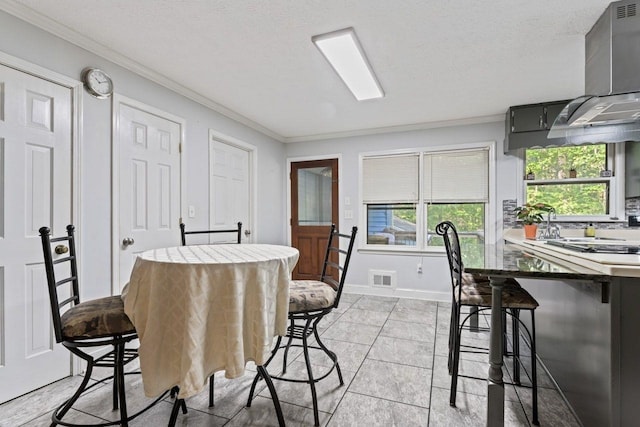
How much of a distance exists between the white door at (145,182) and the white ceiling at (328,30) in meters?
0.42

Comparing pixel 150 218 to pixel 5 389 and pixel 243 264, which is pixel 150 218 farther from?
pixel 243 264

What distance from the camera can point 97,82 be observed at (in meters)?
2.29

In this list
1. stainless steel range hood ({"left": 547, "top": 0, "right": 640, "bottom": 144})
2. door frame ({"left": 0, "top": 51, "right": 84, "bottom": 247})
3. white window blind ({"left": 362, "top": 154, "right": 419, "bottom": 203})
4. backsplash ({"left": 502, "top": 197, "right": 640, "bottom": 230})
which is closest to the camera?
stainless steel range hood ({"left": 547, "top": 0, "right": 640, "bottom": 144})

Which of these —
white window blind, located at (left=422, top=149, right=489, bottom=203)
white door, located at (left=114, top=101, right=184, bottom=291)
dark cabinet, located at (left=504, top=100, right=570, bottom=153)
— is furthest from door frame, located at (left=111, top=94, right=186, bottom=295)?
dark cabinet, located at (left=504, top=100, right=570, bottom=153)

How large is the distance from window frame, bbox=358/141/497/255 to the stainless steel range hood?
5.07 feet

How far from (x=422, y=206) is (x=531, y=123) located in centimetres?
154

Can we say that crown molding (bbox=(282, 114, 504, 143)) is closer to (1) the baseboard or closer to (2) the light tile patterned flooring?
(1) the baseboard

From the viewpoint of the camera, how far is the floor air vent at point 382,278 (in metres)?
4.32

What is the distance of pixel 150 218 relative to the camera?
2.70 metres

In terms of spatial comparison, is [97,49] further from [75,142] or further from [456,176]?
[456,176]

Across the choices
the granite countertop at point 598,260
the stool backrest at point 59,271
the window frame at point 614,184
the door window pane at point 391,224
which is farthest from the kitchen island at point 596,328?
the door window pane at point 391,224

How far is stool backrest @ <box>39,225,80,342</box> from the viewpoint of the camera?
1359mm

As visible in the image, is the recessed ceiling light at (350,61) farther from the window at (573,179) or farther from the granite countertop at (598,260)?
the window at (573,179)

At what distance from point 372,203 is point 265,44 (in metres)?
2.75
